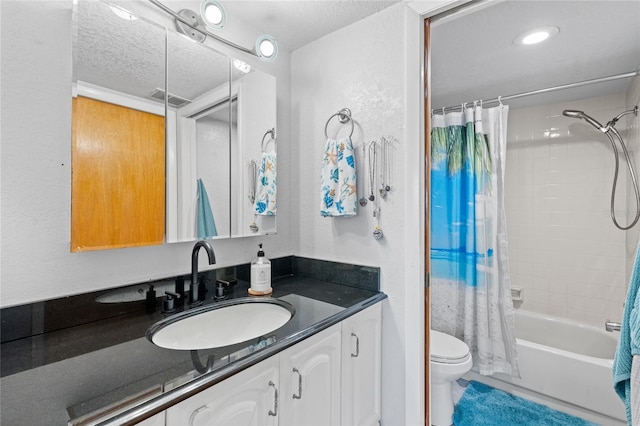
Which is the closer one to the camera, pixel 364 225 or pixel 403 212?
pixel 403 212

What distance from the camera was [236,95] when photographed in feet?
4.94

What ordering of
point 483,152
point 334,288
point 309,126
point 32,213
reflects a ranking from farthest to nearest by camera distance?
point 483,152 → point 309,126 → point 334,288 → point 32,213

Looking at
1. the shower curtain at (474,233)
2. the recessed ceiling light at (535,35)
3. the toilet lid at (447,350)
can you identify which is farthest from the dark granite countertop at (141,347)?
the recessed ceiling light at (535,35)

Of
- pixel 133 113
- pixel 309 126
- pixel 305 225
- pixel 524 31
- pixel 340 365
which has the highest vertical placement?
pixel 524 31

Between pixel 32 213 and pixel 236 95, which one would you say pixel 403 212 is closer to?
pixel 236 95

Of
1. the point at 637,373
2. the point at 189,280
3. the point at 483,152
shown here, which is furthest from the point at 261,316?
the point at 483,152

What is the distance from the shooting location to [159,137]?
1.23m

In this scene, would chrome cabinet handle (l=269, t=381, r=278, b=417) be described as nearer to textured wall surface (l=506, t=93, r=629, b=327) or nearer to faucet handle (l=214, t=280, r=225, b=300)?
faucet handle (l=214, t=280, r=225, b=300)

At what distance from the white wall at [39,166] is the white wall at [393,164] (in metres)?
1.07

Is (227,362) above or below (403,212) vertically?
below

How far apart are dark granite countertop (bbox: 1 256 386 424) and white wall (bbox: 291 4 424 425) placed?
0.20 metres

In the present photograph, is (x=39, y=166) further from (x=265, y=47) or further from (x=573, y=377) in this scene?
(x=573, y=377)

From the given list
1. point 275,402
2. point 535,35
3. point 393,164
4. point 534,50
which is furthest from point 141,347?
point 534,50

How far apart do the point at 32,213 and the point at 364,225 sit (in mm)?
1274
